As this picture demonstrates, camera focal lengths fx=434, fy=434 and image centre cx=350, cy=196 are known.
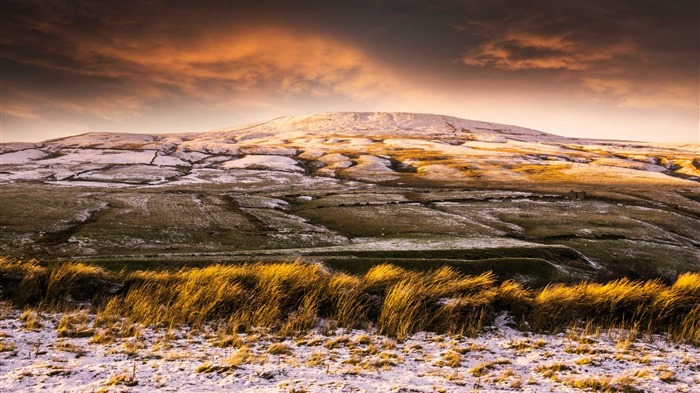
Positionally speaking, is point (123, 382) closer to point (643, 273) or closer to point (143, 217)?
point (643, 273)

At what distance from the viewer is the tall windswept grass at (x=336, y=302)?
11734 millimetres

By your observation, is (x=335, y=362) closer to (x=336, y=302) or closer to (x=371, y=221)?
(x=336, y=302)

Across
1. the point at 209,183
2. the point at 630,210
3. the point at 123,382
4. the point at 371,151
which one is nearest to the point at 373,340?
the point at 123,382

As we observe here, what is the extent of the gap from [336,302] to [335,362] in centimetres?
334

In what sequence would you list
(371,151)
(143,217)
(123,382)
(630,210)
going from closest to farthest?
(123,382) → (143,217) → (630,210) → (371,151)

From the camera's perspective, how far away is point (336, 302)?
41.8 ft

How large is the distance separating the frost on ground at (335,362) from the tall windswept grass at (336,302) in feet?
2.20

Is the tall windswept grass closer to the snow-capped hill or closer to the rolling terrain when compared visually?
the rolling terrain

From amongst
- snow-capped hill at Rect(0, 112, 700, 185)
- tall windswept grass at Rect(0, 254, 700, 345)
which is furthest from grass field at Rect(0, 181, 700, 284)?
snow-capped hill at Rect(0, 112, 700, 185)

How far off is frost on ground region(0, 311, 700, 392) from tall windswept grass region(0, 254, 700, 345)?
2.20ft

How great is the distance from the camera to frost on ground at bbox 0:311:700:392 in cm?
825

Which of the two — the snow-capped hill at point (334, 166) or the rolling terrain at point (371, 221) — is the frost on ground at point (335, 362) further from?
the snow-capped hill at point (334, 166)

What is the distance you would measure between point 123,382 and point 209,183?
10485 cm

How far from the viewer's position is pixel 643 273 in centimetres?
3912
